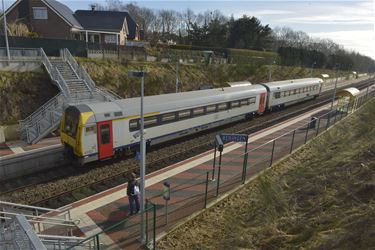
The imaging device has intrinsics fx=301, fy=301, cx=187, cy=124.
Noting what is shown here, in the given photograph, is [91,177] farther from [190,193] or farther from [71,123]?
[190,193]

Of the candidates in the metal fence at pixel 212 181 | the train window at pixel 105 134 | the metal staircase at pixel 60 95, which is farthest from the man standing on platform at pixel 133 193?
the metal staircase at pixel 60 95

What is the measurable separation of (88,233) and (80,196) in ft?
10.3

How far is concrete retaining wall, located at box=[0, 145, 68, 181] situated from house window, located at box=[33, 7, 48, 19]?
28.7 m

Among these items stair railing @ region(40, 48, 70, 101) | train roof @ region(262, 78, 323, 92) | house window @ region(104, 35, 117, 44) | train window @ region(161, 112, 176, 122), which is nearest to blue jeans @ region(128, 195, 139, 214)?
train window @ region(161, 112, 176, 122)

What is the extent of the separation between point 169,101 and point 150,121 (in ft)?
7.22

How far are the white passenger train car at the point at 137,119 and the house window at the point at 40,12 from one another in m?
29.3

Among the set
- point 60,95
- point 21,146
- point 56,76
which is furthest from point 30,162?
point 56,76

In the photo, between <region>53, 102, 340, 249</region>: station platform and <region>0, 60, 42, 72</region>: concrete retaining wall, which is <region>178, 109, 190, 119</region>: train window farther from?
<region>0, 60, 42, 72</region>: concrete retaining wall

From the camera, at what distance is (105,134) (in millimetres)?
15703

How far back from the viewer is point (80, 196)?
13.4 meters

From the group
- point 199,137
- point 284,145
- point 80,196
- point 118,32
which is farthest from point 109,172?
point 118,32

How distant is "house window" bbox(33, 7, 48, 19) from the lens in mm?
39750

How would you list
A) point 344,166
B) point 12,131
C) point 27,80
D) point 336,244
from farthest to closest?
1. point 27,80
2. point 12,131
3. point 344,166
4. point 336,244

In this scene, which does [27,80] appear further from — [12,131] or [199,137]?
[199,137]
